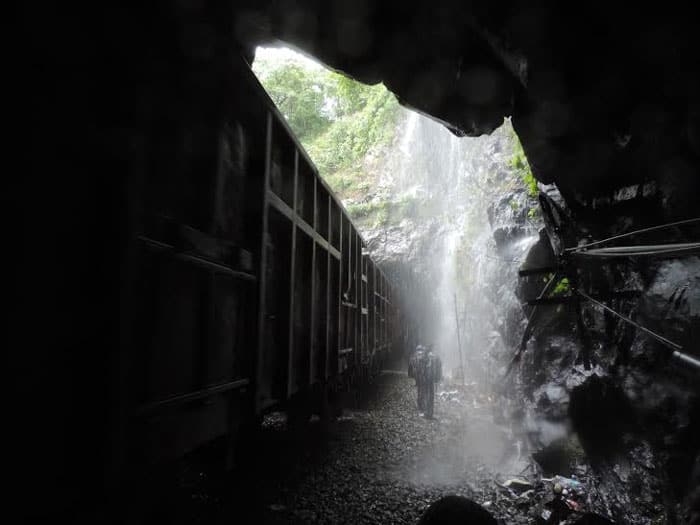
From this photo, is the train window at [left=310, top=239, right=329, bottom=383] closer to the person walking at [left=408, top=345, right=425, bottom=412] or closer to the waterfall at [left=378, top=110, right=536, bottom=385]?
the person walking at [left=408, top=345, right=425, bottom=412]

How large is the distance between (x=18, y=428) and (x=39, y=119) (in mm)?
1033

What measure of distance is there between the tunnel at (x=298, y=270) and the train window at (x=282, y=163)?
31mm

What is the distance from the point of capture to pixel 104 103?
1.51m

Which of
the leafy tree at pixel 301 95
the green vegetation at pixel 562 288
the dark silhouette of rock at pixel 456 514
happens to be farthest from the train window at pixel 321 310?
the leafy tree at pixel 301 95

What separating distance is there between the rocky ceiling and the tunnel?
0.08 feet

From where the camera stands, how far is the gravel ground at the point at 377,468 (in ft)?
12.7

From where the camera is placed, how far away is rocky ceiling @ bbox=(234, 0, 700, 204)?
338 cm

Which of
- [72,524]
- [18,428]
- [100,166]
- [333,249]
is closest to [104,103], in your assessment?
[100,166]

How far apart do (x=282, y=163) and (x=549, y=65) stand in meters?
3.14

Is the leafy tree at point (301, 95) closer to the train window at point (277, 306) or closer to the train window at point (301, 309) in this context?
the train window at point (301, 309)

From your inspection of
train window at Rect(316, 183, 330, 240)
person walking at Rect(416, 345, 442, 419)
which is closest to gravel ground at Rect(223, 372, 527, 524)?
person walking at Rect(416, 345, 442, 419)

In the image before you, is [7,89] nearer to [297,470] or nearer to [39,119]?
[39,119]

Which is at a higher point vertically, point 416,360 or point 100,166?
point 100,166

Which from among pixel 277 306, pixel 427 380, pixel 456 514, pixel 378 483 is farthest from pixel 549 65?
pixel 427 380
